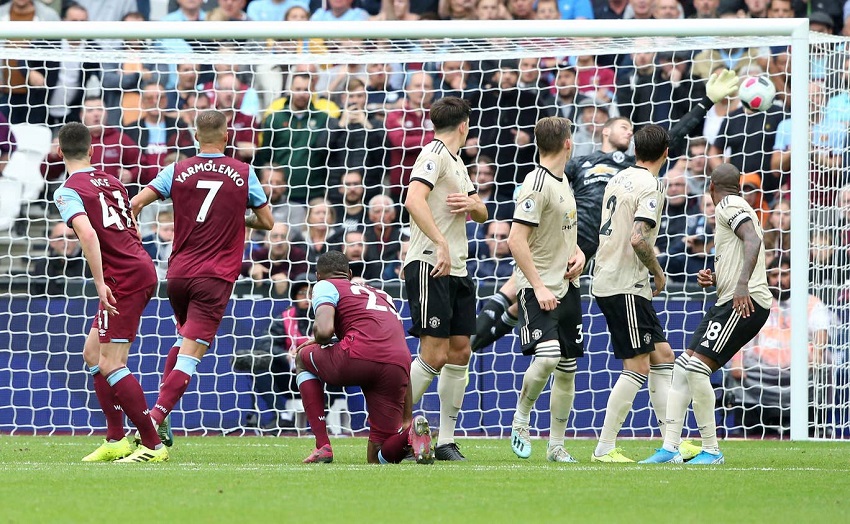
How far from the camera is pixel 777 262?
A: 11398 mm

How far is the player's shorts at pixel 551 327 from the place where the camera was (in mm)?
7430

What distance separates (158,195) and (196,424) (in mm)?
4038

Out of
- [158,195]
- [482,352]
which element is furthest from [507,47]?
[158,195]

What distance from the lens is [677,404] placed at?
7.57 m

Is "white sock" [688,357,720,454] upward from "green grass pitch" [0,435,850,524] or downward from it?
upward

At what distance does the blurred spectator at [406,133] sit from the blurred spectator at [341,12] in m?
2.11

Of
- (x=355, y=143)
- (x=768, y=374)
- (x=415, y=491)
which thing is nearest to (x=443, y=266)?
(x=415, y=491)

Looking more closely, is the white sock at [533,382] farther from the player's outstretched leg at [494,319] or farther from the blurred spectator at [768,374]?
the blurred spectator at [768,374]

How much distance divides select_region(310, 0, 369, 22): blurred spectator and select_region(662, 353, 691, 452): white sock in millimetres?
8153

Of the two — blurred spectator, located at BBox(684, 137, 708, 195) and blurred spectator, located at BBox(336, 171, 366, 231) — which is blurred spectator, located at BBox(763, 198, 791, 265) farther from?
blurred spectator, located at BBox(336, 171, 366, 231)

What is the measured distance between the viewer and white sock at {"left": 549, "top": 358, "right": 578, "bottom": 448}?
771cm

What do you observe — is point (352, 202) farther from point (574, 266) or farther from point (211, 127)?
point (574, 266)

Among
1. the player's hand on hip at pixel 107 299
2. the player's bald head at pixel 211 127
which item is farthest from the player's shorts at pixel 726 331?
the player's hand on hip at pixel 107 299

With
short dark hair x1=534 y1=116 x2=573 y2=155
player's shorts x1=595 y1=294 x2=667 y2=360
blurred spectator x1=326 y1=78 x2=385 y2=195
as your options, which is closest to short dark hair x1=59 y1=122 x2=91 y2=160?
short dark hair x1=534 y1=116 x2=573 y2=155
